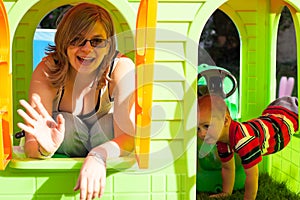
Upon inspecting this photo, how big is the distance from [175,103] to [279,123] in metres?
1.27

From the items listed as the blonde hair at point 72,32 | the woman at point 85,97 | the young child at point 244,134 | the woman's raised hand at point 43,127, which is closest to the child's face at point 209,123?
the young child at point 244,134

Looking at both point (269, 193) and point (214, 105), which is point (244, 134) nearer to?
point (214, 105)

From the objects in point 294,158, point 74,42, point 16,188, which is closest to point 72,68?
point 74,42

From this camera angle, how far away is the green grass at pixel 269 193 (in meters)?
4.33

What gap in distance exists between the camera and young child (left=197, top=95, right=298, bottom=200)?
162 inches

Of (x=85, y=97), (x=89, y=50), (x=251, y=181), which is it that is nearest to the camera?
(x=89, y=50)

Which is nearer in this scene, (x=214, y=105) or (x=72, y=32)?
(x=72, y=32)

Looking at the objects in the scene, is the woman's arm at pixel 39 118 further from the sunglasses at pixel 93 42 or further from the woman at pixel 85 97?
the sunglasses at pixel 93 42

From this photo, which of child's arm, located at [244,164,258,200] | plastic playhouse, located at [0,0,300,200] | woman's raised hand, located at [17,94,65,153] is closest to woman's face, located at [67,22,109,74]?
plastic playhouse, located at [0,0,300,200]

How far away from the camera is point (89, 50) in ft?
11.2

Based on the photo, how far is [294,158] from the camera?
14.6 ft

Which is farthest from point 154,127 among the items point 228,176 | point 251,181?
point 228,176

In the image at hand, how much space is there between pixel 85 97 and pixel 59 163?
50 centimetres

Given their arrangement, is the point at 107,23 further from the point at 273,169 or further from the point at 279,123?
the point at 273,169
